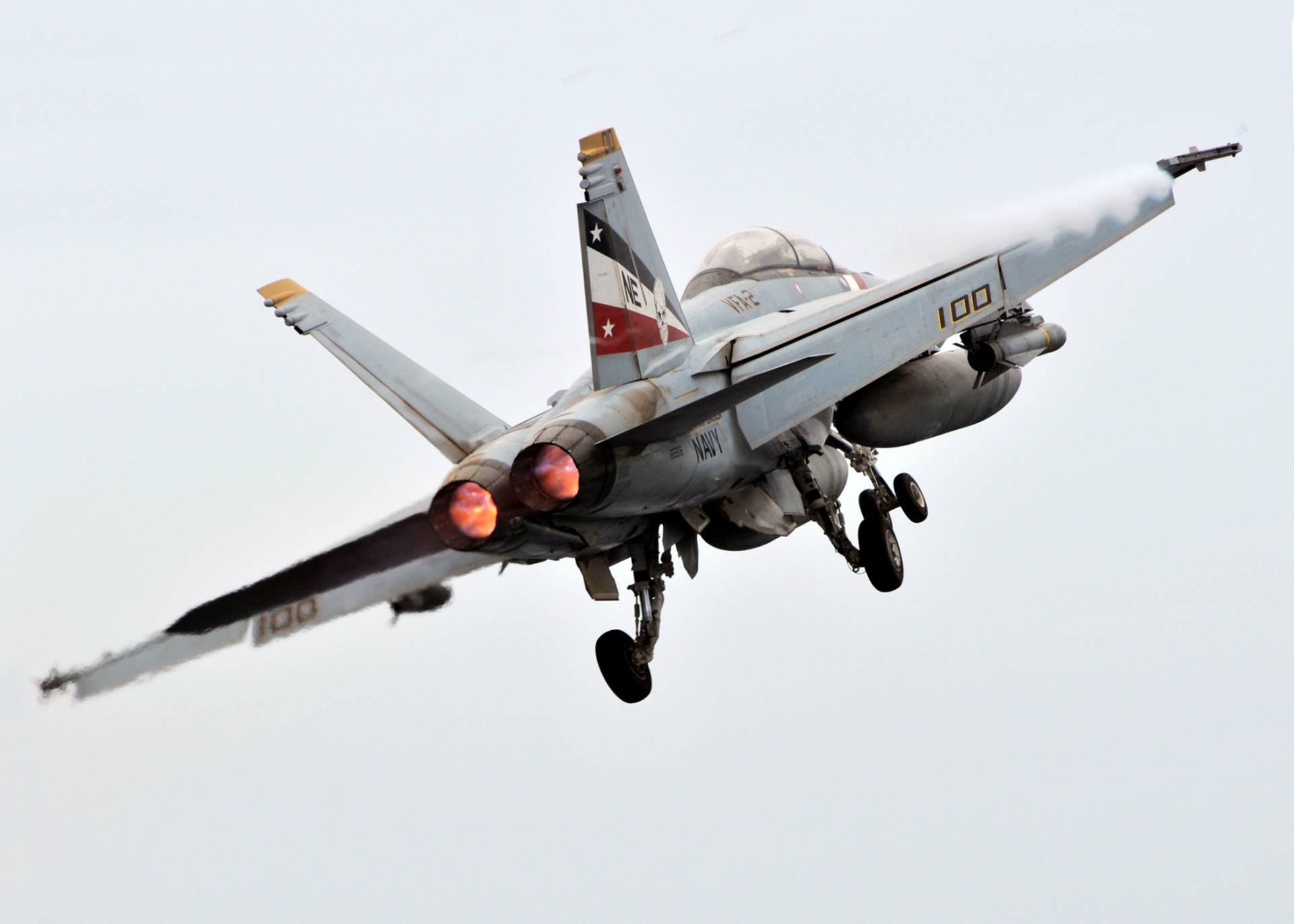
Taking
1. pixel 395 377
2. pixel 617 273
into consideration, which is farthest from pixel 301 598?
pixel 617 273

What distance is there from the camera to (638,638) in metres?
17.6

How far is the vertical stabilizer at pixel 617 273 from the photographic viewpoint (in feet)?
50.6

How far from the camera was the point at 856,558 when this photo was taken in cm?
1831

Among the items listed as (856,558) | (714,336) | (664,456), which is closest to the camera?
(664,456)

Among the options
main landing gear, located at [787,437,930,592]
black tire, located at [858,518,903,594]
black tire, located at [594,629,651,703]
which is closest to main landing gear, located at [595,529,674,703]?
black tire, located at [594,629,651,703]

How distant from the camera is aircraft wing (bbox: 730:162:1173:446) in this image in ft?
54.2

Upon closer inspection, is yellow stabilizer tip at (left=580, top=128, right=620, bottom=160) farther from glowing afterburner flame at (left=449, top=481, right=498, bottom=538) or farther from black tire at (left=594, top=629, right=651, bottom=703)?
black tire at (left=594, top=629, right=651, bottom=703)

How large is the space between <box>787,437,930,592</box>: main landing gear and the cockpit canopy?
2002 mm

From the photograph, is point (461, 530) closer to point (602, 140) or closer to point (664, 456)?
point (664, 456)

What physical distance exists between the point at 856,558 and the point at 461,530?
5.78 metres

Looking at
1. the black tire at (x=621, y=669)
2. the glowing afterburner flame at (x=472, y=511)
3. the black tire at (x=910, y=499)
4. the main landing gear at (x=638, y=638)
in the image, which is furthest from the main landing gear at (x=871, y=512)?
the glowing afterburner flame at (x=472, y=511)

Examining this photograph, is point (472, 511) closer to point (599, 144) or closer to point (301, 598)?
point (301, 598)

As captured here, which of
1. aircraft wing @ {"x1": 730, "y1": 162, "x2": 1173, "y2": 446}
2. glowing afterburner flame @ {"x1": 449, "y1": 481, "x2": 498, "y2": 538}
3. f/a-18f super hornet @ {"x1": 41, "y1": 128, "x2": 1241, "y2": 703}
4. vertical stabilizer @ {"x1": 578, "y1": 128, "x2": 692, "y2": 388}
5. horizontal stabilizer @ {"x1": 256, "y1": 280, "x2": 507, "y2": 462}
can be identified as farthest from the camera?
horizontal stabilizer @ {"x1": 256, "y1": 280, "x2": 507, "y2": 462}

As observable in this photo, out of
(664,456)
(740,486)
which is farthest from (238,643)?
(740,486)
